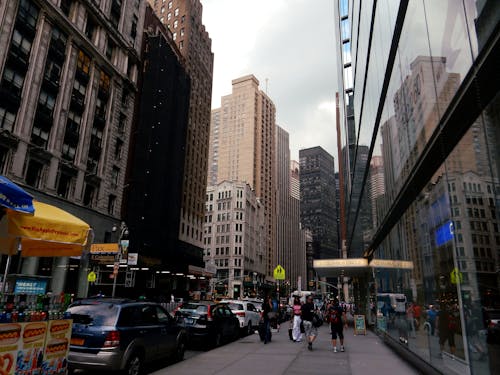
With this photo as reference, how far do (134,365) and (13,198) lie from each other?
4810mm

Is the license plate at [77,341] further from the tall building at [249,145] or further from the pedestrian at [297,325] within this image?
the tall building at [249,145]

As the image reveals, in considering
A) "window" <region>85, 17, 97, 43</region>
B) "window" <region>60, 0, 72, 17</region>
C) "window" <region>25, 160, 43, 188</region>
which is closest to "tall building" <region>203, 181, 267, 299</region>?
"window" <region>85, 17, 97, 43</region>

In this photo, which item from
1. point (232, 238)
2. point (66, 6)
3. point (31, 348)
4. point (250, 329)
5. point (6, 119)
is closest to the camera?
point (31, 348)

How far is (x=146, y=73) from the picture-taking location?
5262 centimetres

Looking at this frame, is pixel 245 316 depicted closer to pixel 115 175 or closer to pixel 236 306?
pixel 236 306

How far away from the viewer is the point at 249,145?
142m

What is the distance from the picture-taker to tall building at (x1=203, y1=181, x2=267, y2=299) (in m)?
109

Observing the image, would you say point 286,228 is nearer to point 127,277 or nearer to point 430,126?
point 127,277

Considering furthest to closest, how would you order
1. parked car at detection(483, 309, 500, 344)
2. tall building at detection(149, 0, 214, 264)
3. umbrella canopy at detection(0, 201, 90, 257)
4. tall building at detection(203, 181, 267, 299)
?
tall building at detection(203, 181, 267, 299), tall building at detection(149, 0, 214, 264), umbrella canopy at detection(0, 201, 90, 257), parked car at detection(483, 309, 500, 344)

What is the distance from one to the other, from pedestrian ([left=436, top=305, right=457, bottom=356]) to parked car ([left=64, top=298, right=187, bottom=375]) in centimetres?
666

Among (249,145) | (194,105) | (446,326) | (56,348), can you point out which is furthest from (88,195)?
(249,145)

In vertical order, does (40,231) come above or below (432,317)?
above

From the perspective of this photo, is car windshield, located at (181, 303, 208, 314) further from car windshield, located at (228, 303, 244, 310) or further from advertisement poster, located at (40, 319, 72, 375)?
advertisement poster, located at (40, 319, 72, 375)

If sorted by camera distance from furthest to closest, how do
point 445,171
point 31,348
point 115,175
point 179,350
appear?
point 115,175 < point 179,350 < point 445,171 < point 31,348
